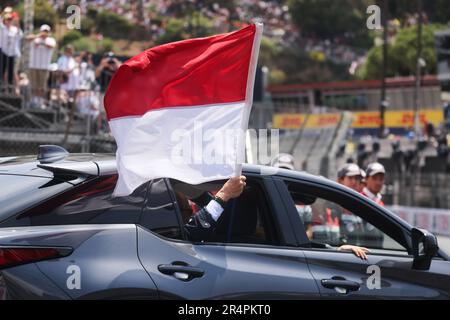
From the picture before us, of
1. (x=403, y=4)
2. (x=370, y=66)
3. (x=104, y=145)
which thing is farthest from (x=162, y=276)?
(x=403, y=4)

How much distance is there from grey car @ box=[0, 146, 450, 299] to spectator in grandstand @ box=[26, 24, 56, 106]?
8.02 meters

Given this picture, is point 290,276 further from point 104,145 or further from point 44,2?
point 44,2

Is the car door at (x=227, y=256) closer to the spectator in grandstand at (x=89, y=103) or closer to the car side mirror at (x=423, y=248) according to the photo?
the car side mirror at (x=423, y=248)

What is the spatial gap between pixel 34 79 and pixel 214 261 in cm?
910

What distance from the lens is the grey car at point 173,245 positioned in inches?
165

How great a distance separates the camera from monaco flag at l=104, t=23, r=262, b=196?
14.8 ft

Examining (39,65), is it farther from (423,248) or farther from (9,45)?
(423,248)

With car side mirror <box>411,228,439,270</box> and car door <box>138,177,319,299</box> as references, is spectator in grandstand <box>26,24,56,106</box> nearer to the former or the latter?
car door <box>138,177,319,299</box>

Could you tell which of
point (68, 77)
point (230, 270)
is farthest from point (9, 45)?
point (230, 270)

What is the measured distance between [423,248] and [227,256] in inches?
53.7

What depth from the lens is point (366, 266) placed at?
16.9 feet

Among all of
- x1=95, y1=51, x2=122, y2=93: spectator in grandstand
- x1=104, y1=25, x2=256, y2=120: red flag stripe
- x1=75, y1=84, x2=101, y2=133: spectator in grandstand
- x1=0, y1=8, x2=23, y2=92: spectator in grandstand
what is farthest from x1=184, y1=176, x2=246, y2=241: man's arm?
x1=95, y1=51, x2=122, y2=93: spectator in grandstand

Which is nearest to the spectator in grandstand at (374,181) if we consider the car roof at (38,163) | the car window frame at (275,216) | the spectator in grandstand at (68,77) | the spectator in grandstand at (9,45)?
the car window frame at (275,216)

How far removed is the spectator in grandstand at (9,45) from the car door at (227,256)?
8.38 m
